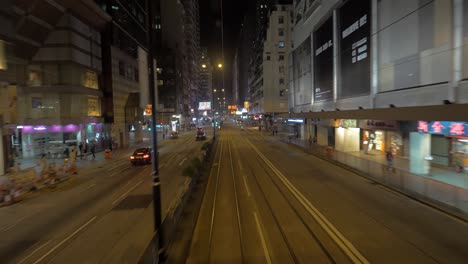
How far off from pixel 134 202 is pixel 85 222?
2.92 meters

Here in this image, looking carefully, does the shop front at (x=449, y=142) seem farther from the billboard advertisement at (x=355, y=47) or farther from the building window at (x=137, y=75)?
the building window at (x=137, y=75)

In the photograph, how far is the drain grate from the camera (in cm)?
1362

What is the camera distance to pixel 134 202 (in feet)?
47.4

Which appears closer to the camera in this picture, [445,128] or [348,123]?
[445,128]

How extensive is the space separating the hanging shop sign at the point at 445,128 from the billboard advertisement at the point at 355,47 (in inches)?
336

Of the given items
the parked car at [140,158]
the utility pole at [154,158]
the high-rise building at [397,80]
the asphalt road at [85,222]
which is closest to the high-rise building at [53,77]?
the parked car at [140,158]

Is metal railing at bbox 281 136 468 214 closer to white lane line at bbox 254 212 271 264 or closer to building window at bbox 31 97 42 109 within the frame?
white lane line at bbox 254 212 271 264

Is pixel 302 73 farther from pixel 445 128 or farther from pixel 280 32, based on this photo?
pixel 280 32

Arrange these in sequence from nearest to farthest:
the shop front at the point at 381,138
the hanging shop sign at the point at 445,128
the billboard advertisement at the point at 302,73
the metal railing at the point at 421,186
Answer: the metal railing at the point at 421,186
the hanging shop sign at the point at 445,128
the shop front at the point at 381,138
the billboard advertisement at the point at 302,73

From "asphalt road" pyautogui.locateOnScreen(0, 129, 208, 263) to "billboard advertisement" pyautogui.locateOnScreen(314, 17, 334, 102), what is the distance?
74.1ft

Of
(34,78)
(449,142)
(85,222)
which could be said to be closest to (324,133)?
(449,142)

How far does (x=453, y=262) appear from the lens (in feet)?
25.0

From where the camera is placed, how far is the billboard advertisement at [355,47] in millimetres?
25441

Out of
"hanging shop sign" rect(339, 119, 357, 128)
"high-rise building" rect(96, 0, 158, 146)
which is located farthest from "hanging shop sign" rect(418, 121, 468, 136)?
"high-rise building" rect(96, 0, 158, 146)
